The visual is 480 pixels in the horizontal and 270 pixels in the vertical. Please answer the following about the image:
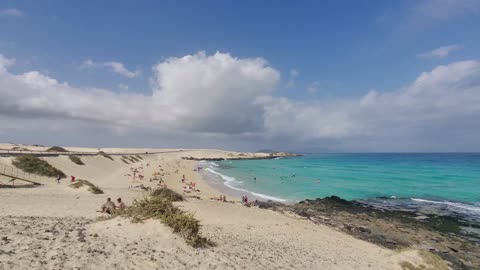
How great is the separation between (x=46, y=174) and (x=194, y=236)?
98.7ft

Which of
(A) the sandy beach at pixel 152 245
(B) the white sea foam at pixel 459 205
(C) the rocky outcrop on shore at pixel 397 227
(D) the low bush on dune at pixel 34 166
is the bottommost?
(B) the white sea foam at pixel 459 205

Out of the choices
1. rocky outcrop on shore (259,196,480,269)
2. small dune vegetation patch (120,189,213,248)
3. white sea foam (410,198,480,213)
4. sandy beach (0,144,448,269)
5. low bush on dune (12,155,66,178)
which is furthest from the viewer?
white sea foam (410,198,480,213)

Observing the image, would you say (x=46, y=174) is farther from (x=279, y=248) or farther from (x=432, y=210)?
(x=432, y=210)

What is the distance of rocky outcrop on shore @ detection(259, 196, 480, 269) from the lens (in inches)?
780

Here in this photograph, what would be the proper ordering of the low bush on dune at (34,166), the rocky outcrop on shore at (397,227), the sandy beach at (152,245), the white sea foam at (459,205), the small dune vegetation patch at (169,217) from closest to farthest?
the sandy beach at (152,245) < the small dune vegetation patch at (169,217) < the rocky outcrop on shore at (397,227) < the low bush on dune at (34,166) < the white sea foam at (459,205)

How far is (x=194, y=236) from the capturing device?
11.4 m

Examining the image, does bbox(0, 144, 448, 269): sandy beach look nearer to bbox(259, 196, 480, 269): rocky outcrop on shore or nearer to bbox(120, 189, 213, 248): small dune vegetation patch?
bbox(120, 189, 213, 248): small dune vegetation patch

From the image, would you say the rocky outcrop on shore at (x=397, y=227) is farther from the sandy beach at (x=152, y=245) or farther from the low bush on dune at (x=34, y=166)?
the low bush on dune at (x=34, y=166)

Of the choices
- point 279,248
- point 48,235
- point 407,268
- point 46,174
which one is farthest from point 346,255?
point 46,174

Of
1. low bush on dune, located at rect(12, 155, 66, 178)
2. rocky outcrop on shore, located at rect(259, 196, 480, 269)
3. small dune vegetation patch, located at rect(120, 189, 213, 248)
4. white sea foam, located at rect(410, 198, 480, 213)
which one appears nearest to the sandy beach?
small dune vegetation patch, located at rect(120, 189, 213, 248)

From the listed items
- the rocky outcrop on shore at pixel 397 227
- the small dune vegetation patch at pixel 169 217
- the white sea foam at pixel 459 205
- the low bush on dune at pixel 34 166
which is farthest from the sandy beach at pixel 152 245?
the white sea foam at pixel 459 205

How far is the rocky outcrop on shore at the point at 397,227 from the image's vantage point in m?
19.8

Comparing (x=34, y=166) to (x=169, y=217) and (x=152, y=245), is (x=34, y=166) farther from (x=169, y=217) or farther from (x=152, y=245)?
(x=152, y=245)

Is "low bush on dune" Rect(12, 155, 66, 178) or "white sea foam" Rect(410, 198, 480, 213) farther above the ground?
"low bush on dune" Rect(12, 155, 66, 178)
